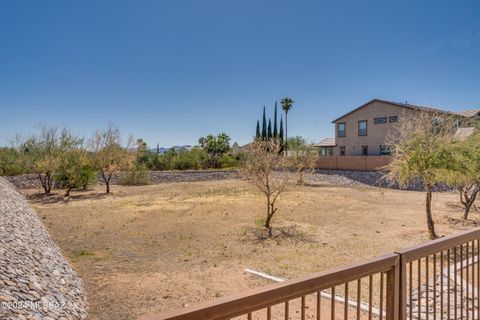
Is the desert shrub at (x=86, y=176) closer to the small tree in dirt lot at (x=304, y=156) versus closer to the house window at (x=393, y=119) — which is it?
the small tree in dirt lot at (x=304, y=156)

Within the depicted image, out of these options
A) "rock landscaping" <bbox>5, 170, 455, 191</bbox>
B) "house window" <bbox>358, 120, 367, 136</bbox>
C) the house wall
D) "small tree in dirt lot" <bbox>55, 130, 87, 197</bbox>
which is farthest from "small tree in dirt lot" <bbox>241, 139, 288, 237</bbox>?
"house window" <bbox>358, 120, 367, 136</bbox>

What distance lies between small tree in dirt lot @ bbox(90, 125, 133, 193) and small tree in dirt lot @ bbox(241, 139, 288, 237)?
1394 centimetres

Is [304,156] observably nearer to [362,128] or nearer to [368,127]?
[368,127]

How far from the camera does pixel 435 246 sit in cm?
225

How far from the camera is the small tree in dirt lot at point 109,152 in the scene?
20391 mm

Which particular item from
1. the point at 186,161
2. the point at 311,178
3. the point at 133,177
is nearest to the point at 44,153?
the point at 133,177

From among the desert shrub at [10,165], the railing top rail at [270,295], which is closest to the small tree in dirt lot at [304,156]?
the railing top rail at [270,295]

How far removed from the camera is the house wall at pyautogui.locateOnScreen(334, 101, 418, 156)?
30.3 metres

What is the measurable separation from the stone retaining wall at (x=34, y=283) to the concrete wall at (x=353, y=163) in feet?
85.1

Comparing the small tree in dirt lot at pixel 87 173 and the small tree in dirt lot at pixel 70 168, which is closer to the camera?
the small tree in dirt lot at pixel 70 168

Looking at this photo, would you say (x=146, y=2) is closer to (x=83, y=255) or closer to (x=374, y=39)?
(x=83, y=255)

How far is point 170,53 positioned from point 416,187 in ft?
70.4

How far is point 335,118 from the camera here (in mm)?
35594

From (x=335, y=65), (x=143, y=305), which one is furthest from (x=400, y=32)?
(x=143, y=305)
